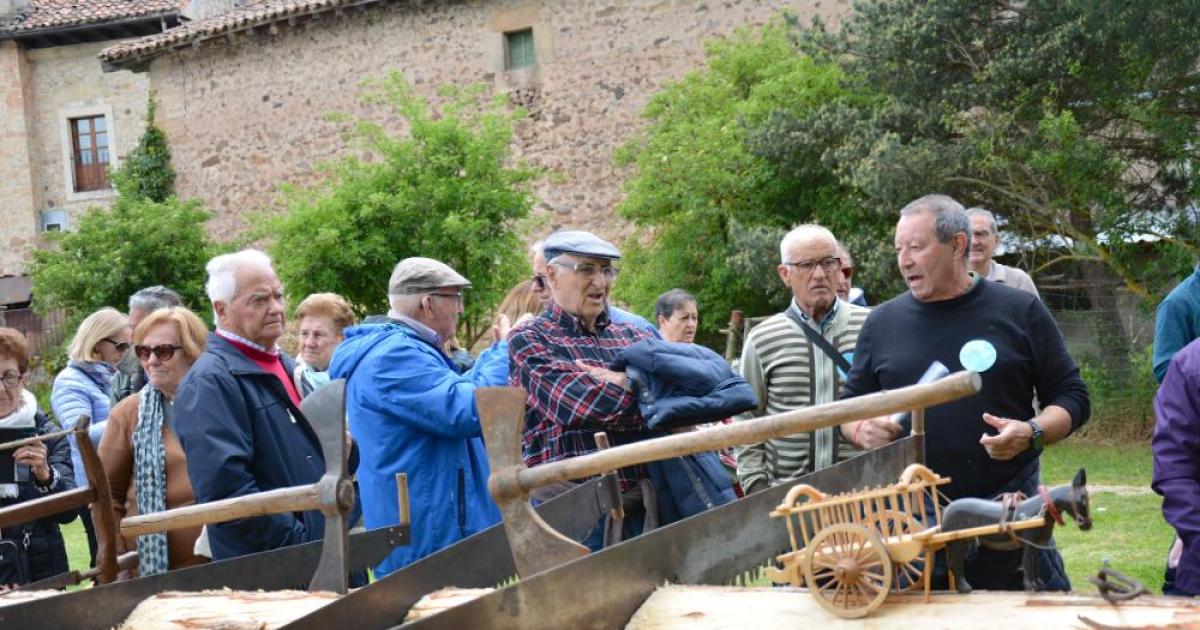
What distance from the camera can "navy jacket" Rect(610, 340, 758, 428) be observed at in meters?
4.10

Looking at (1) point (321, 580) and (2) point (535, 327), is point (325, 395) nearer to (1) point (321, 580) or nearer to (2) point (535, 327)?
(1) point (321, 580)

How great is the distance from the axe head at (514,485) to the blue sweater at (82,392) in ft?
15.6

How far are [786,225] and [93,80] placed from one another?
59.2 feet

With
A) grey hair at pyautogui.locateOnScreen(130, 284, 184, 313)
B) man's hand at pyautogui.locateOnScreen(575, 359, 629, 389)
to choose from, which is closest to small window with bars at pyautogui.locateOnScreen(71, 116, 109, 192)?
grey hair at pyautogui.locateOnScreen(130, 284, 184, 313)

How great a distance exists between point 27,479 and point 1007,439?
4332mm

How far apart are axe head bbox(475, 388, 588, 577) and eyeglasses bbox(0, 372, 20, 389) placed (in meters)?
4.32

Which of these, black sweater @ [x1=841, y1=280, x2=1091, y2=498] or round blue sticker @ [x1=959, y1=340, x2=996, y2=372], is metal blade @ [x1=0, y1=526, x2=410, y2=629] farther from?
black sweater @ [x1=841, y1=280, x2=1091, y2=498]

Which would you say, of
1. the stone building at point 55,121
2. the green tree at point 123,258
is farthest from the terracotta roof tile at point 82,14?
the green tree at point 123,258

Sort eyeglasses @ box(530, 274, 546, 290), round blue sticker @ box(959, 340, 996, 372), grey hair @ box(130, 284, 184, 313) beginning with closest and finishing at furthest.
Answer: round blue sticker @ box(959, 340, 996, 372) → eyeglasses @ box(530, 274, 546, 290) → grey hair @ box(130, 284, 184, 313)

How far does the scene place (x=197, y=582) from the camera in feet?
10.8

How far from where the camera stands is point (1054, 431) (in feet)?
12.9

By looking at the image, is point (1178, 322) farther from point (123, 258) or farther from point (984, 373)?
point (123, 258)

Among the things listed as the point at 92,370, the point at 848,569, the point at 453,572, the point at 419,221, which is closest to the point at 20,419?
the point at 92,370

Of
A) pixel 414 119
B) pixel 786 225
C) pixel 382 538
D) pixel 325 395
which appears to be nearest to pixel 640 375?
pixel 382 538
